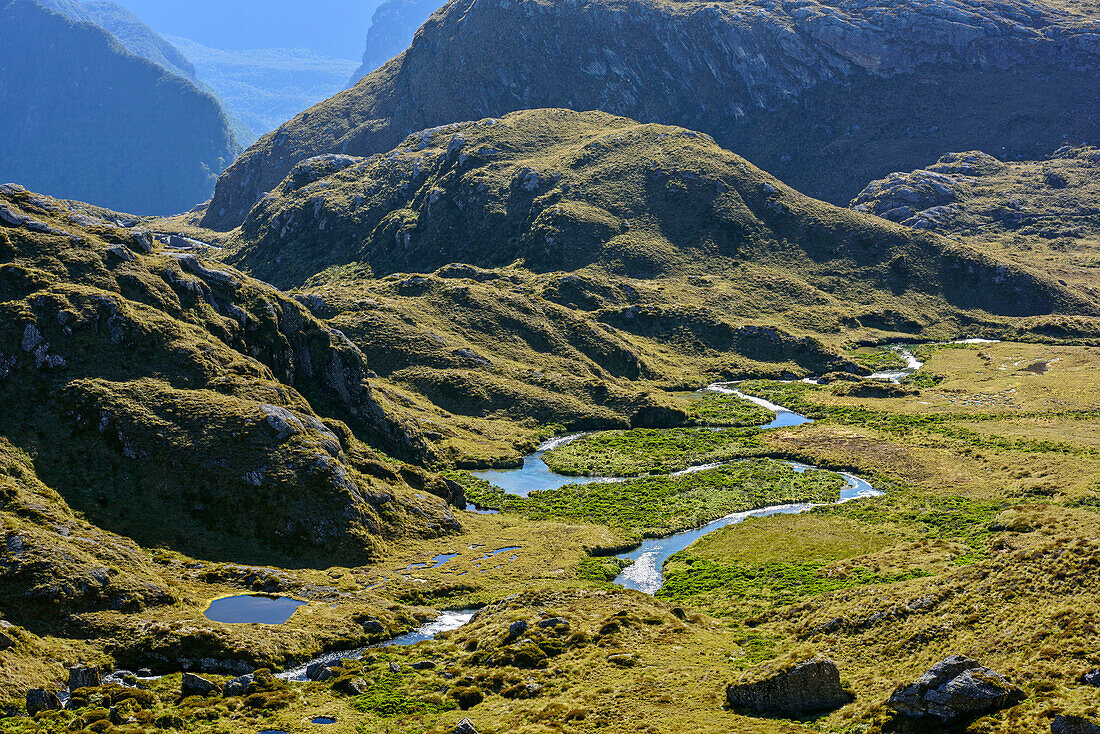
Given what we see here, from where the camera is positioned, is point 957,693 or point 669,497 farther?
point 669,497

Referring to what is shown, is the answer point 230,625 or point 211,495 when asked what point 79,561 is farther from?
point 211,495

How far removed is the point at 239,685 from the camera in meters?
61.6

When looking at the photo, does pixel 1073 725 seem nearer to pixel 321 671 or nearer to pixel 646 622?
pixel 646 622

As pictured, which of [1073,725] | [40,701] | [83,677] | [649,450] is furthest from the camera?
[649,450]

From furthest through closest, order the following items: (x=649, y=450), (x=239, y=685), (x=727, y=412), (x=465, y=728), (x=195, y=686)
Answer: (x=727, y=412) → (x=649, y=450) → (x=239, y=685) → (x=195, y=686) → (x=465, y=728)

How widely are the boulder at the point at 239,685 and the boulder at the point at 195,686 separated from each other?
92cm

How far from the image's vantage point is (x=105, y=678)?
6069cm

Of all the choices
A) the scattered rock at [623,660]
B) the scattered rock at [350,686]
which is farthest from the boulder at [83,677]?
the scattered rock at [623,660]

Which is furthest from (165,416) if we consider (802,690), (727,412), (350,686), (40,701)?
(727,412)

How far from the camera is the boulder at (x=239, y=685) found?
6109 centimetres

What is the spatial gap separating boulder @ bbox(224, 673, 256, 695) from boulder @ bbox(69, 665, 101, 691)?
875cm

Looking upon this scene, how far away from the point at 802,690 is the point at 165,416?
7015cm

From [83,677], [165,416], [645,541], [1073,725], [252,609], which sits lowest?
[1073,725]

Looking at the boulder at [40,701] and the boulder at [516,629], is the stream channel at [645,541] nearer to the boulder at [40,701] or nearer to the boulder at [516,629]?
the boulder at [516,629]
